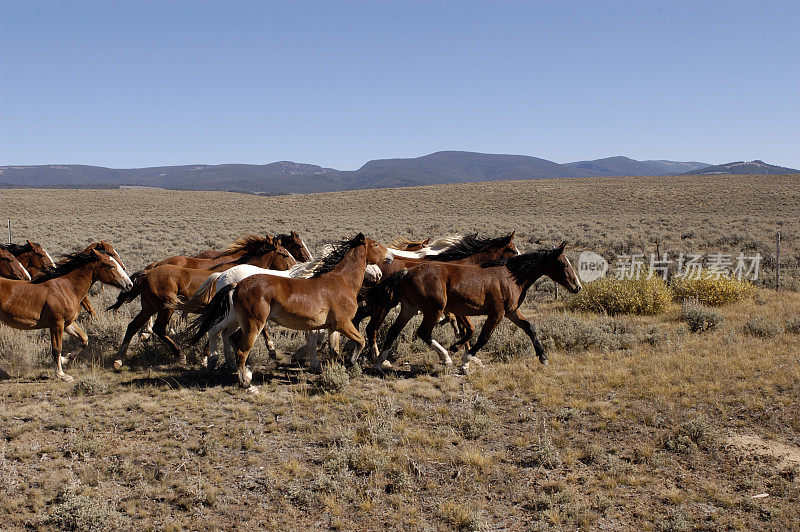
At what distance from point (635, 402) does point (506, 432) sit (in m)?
1.72

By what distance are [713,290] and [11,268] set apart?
14035 millimetres

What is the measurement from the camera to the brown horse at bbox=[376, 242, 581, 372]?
8.10m

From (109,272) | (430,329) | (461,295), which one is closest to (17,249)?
(109,272)

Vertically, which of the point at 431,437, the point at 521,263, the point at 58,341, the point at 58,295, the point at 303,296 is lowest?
the point at 431,437

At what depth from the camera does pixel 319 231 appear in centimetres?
3681

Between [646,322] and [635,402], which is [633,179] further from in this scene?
[635,402]

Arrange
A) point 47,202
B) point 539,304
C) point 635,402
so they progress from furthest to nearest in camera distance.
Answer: point 47,202
point 539,304
point 635,402

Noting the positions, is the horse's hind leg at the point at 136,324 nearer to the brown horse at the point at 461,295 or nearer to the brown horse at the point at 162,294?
the brown horse at the point at 162,294

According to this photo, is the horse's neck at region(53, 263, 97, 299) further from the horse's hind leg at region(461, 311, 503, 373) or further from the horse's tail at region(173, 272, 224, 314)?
the horse's hind leg at region(461, 311, 503, 373)

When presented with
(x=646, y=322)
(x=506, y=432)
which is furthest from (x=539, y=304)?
(x=506, y=432)

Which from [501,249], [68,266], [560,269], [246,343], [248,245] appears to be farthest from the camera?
[248,245]

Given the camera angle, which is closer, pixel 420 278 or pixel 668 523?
pixel 668 523

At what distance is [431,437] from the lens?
19.5 ft

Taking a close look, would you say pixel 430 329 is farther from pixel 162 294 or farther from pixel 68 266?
pixel 68 266
